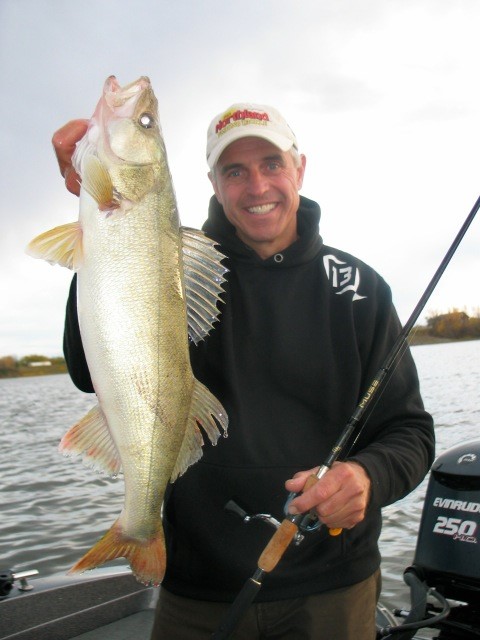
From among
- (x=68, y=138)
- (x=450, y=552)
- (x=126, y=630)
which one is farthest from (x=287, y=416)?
(x=126, y=630)

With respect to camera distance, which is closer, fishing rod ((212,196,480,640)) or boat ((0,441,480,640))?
fishing rod ((212,196,480,640))

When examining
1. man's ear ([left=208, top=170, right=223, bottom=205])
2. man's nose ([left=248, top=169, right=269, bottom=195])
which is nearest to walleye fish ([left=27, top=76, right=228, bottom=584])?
man's nose ([left=248, top=169, right=269, bottom=195])

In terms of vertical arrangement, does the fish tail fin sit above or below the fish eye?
below

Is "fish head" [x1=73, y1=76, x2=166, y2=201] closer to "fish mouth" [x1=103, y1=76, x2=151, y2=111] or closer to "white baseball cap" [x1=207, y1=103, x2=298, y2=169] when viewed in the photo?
"fish mouth" [x1=103, y1=76, x2=151, y2=111]

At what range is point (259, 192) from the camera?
2896 mm

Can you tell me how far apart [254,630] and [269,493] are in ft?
1.73

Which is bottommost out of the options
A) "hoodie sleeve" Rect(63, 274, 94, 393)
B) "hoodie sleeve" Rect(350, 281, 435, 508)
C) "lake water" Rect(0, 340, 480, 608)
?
"lake water" Rect(0, 340, 480, 608)

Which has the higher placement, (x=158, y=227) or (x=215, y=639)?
(x=158, y=227)

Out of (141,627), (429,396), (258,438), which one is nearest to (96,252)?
(258,438)

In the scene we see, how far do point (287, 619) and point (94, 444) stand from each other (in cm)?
105

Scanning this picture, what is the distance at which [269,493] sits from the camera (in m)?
2.62

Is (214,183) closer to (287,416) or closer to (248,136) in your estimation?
(248,136)

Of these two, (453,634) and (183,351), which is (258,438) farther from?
(453,634)

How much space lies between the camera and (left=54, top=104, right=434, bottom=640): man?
2.52 metres
